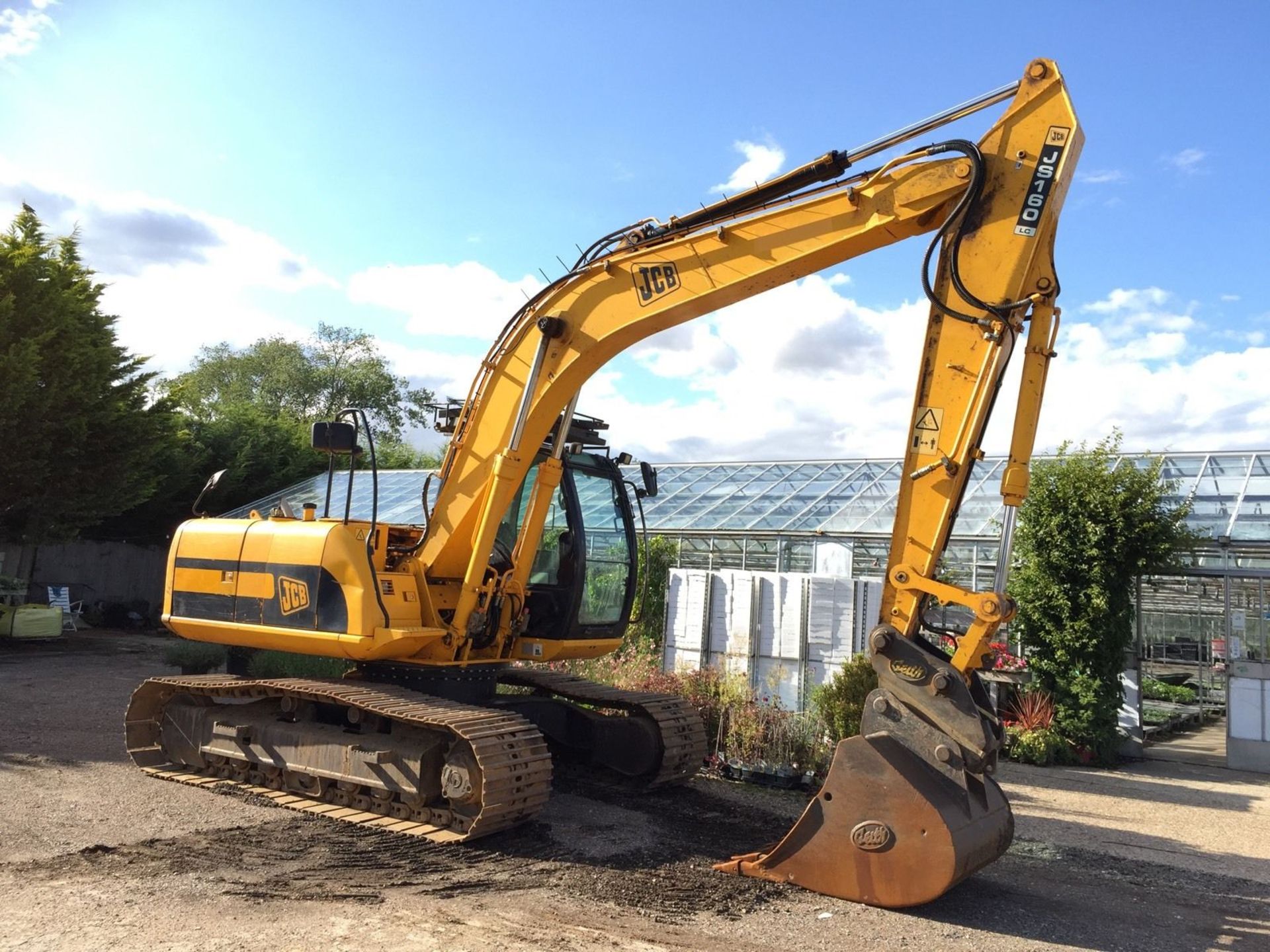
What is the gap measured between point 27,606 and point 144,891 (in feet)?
50.0

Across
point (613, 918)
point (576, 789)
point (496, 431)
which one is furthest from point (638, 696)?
point (613, 918)

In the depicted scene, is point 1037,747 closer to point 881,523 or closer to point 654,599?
point 881,523

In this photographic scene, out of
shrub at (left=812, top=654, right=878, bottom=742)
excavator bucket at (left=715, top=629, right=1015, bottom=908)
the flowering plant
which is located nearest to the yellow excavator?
excavator bucket at (left=715, top=629, right=1015, bottom=908)

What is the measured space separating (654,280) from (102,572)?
21296mm

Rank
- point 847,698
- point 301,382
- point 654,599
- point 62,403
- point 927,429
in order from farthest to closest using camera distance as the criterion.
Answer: point 301,382 < point 62,403 < point 654,599 < point 847,698 < point 927,429

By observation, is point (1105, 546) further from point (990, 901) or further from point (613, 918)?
point (613, 918)

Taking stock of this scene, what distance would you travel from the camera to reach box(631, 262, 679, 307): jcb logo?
6.81 meters

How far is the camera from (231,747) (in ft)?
25.8

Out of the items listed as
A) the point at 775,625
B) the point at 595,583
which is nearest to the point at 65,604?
the point at 775,625

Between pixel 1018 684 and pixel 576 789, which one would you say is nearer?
pixel 576 789

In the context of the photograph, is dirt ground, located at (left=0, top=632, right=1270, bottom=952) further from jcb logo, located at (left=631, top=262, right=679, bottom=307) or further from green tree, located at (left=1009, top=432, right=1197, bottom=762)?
jcb logo, located at (left=631, top=262, right=679, bottom=307)

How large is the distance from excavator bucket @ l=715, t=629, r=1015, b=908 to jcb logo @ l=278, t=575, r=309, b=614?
3921 millimetres

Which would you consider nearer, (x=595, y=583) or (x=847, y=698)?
(x=595, y=583)

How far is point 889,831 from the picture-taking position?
17.3 ft
